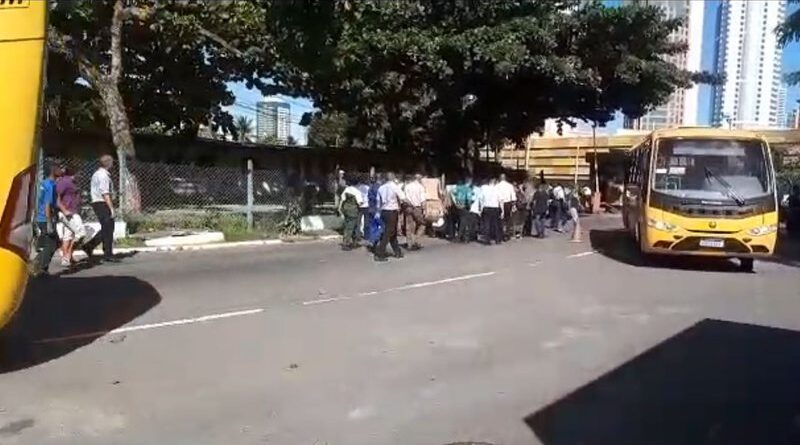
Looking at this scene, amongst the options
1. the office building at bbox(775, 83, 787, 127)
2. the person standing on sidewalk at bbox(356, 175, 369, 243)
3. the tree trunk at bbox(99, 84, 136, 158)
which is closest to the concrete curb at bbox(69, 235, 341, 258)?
the person standing on sidewalk at bbox(356, 175, 369, 243)

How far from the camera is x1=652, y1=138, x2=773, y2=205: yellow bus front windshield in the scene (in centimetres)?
1384

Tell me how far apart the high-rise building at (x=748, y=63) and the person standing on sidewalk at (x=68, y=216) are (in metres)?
35.8

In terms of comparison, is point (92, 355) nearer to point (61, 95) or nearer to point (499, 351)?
point (499, 351)

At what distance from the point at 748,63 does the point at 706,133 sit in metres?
32.9

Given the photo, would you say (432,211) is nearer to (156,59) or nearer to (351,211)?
(351,211)

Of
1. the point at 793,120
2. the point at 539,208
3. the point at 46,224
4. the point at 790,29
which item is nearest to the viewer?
the point at 46,224

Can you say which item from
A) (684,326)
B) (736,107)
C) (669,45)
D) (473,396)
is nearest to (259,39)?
(669,45)

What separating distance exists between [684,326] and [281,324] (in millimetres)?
4394

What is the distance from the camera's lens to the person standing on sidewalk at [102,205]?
40.5 ft

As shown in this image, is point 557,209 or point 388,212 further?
point 557,209

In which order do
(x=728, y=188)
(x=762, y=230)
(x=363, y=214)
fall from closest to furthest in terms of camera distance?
(x=762, y=230)
(x=728, y=188)
(x=363, y=214)

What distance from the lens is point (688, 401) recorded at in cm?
586

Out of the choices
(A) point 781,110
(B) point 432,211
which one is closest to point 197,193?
(B) point 432,211

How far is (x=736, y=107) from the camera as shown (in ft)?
151
